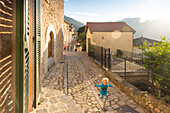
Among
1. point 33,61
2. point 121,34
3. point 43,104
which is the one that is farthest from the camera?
point 121,34

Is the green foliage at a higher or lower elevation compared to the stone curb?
higher

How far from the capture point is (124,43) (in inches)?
795

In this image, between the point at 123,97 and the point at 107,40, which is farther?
the point at 107,40

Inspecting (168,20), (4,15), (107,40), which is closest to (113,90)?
(4,15)

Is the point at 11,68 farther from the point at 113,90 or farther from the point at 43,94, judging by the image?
the point at 113,90

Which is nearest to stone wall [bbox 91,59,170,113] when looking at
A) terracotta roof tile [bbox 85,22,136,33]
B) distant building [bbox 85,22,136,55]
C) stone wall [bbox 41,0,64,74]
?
stone wall [bbox 41,0,64,74]

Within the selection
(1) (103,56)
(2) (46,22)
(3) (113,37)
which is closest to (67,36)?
(3) (113,37)

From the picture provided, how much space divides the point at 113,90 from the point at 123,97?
711 mm

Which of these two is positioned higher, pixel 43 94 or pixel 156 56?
pixel 156 56

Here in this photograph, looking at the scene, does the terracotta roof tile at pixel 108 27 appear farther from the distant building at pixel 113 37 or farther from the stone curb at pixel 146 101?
the stone curb at pixel 146 101

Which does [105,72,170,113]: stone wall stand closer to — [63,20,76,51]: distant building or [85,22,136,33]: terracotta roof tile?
[85,22,136,33]: terracotta roof tile

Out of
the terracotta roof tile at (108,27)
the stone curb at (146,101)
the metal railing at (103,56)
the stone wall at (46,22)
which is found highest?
the terracotta roof tile at (108,27)

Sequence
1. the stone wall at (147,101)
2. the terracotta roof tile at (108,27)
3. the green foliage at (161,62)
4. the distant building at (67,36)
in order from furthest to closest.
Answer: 1. the distant building at (67,36)
2. the terracotta roof tile at (108,27)
3. the green foliage at (161,62)
4. the stone wall at (147,101)

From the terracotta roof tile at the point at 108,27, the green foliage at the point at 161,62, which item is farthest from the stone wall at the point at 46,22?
the terracotta roof tile at the point at 108,27
